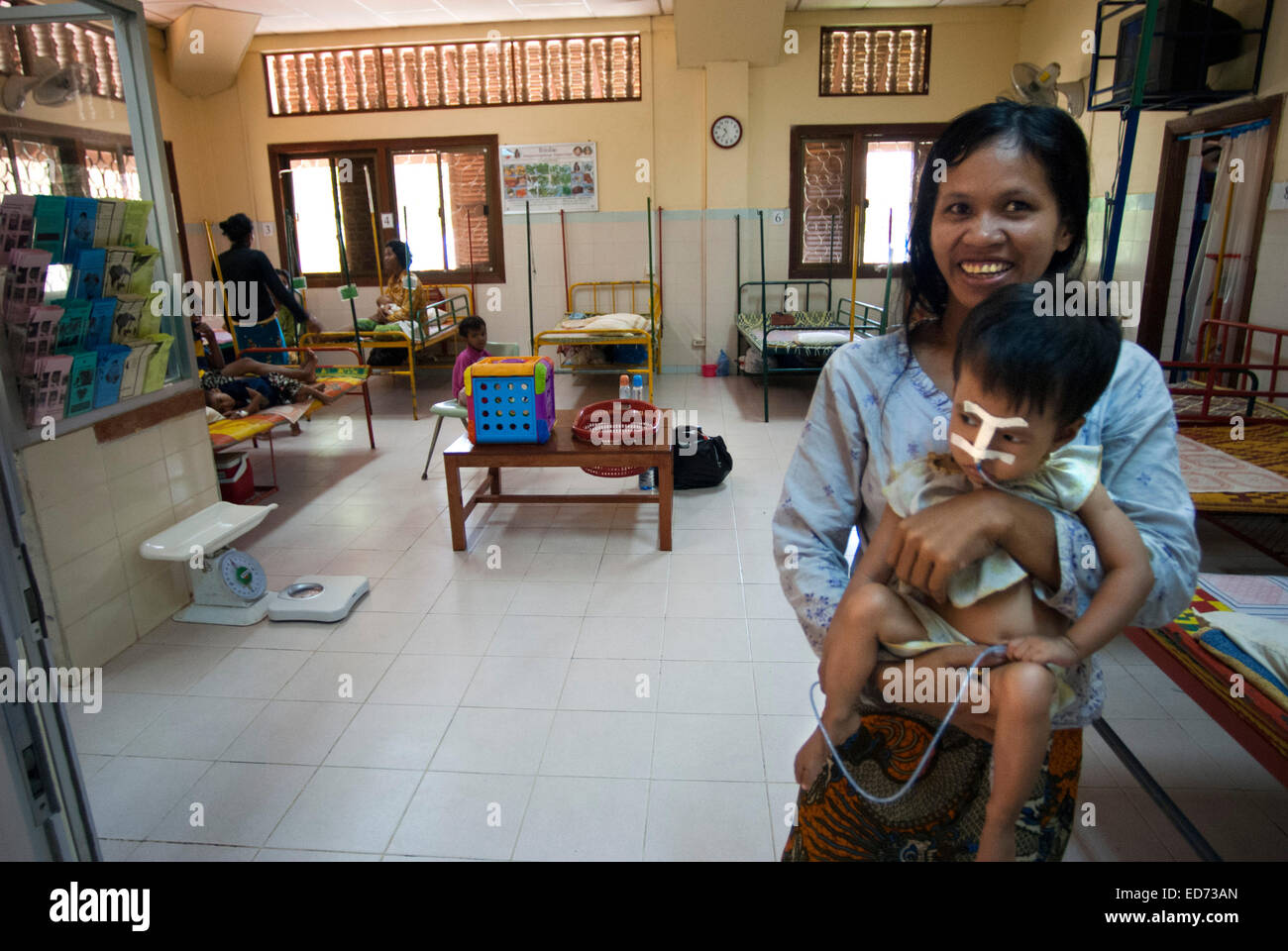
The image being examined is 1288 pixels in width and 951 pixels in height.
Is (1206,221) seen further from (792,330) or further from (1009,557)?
(1009,557)

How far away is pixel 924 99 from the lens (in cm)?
721

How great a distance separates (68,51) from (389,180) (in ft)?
16.8

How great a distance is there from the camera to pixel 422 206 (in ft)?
25.5

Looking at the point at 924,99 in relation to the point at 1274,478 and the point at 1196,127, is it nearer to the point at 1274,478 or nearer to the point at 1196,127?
the point at 1196,127

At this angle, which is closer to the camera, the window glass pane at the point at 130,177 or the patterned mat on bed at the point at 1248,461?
the patterned mat on bed at the point at 1248,461

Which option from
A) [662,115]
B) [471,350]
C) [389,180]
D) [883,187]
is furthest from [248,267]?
[883,187]

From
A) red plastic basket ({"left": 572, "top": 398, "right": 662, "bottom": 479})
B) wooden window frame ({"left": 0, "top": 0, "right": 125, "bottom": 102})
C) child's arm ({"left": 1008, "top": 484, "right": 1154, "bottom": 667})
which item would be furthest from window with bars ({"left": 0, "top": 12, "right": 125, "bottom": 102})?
child's arm ({"left": 1008, "top": 484, "right": 1154, "bottom": 667})

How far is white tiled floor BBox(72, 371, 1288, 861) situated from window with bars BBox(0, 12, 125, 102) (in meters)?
1.98

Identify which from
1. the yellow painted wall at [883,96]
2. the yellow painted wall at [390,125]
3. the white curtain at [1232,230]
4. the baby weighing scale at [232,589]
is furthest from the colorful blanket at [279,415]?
the white curtain at [1232,230]

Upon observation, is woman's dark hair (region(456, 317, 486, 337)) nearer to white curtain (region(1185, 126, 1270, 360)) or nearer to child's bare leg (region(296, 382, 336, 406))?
child's bare leg (region(296, 382, 336, 406))

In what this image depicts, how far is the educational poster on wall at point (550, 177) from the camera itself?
748 centimetres

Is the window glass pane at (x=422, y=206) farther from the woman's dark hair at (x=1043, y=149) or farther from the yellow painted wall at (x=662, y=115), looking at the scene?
the woman's dark hair at (x=1043, y=149)

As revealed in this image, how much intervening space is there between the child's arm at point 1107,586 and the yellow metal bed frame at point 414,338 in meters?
5.83
